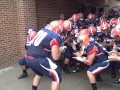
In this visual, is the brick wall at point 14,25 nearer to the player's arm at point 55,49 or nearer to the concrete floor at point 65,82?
the concrete floor at point 65,82

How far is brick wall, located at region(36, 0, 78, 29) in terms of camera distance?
10.9m

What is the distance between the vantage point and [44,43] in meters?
6.45

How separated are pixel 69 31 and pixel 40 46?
2.81 meters

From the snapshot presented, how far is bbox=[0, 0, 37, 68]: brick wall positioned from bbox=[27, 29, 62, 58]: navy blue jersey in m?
3.60

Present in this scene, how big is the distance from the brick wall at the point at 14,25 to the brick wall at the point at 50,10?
60 centimetres

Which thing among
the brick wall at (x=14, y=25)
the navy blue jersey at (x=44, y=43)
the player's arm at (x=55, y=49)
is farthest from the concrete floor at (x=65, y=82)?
the player's arm at (x=55, y=49)

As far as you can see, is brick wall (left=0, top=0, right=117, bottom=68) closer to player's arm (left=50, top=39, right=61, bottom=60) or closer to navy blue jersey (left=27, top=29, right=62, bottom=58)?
navy blue jersey (left=27, top=29, right=62, bottom=58)

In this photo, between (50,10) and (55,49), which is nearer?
(55,49)

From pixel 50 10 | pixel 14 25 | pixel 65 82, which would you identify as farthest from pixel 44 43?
pixel 50 10

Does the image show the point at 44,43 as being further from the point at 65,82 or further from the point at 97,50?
the point at 65,82

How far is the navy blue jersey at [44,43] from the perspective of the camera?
6375mm

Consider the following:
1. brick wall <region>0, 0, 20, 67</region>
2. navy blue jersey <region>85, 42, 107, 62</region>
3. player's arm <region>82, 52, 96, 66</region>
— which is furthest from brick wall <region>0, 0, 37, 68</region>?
player's arm <region>82, 52, 96, 66</region>

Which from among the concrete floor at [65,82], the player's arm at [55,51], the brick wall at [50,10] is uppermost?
the brick wall at [50,10]

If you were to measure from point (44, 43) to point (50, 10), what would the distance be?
16.8 feet
